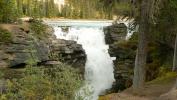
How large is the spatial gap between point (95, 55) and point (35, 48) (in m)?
8.59

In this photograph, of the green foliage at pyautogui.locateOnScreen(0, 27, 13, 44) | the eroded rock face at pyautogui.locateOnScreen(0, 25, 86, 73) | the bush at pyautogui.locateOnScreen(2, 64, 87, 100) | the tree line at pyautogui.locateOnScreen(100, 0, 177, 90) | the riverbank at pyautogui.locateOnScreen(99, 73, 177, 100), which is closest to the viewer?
the bush at pyautogui.locateOnScreen(2, 64, 87, 100)

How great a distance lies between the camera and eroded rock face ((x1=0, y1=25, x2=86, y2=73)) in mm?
19031

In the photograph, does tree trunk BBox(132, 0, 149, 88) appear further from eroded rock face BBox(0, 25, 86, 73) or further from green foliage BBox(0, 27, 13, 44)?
green foliage BBox(0, 27, 13, 44)

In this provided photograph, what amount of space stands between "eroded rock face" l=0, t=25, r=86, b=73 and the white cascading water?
4.04 ft

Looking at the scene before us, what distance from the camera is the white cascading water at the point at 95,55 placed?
24422 millimetres

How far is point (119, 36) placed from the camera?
27125mm

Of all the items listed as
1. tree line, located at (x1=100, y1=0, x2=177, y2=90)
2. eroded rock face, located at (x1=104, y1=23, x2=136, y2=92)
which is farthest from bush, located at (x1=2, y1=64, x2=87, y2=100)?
eroded rock face, located at (x1=104, y1=23, x2=136, y2=92)

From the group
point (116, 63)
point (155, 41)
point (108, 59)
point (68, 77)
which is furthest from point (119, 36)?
point (68, 77)

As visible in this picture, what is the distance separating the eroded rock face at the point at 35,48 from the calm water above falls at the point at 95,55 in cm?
123

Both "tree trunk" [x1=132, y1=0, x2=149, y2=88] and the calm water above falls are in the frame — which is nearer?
"tree trunk" [x1=132, y1=0, x2=149, y2=88]

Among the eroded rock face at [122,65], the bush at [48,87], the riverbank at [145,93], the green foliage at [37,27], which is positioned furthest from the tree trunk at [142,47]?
the green foliage at [37,27]

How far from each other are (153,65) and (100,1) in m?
7.19

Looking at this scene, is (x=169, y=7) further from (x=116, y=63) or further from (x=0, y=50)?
(x=0, y=50)

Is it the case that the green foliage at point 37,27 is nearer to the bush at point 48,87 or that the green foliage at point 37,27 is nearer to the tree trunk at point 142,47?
the tree trunk at point 142,47
